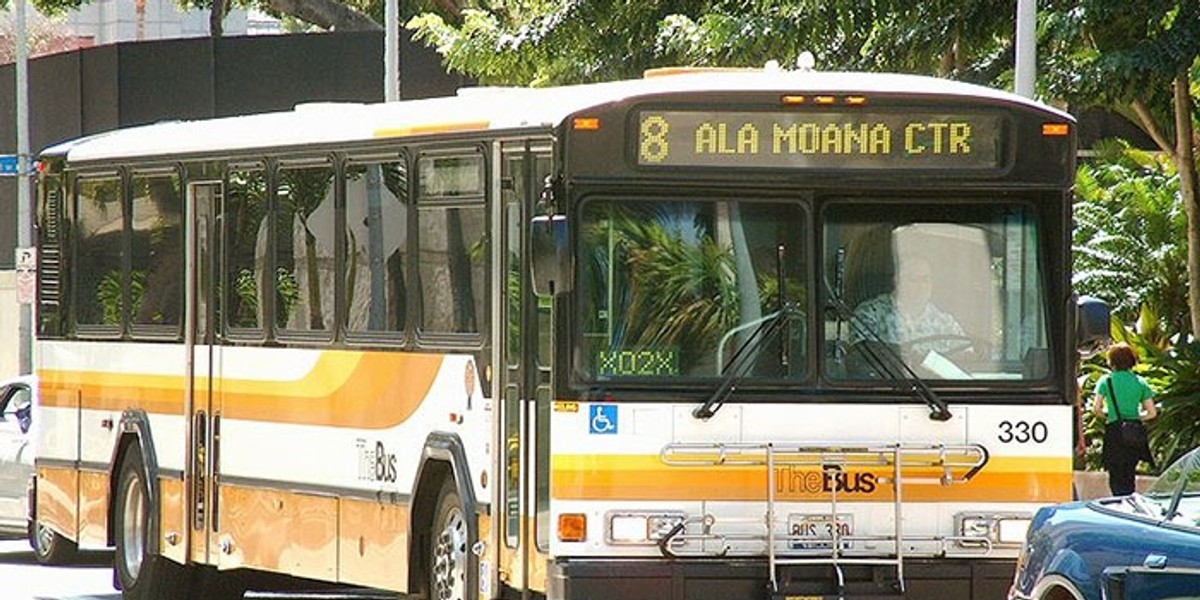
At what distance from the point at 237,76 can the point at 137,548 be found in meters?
28.1

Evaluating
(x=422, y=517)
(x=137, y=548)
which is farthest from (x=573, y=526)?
(x=137, y=548)

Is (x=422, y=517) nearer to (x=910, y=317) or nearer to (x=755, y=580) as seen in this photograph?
(x=755, y=580)

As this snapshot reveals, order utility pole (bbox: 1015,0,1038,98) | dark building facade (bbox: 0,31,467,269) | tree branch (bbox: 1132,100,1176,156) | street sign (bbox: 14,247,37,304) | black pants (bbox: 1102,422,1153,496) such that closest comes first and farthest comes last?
black pants (bbox: 1102,422,1153,496), utility pole (bbox: 1015,0,1038,98), tree branch (bbox: 1132,100,1176,156), street sign (bbox: 14,247,37,304), dark building facade (bbox: 0,31,467,269)

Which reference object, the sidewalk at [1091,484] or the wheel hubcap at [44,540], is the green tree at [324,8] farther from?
the wheel hubcap at [44,540]

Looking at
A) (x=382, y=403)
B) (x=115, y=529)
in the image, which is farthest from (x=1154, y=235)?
(x=382, y=403)

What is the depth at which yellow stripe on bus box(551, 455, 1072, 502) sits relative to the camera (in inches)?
509

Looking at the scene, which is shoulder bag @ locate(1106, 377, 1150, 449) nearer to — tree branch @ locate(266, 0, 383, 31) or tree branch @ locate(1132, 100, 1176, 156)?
tree branch @ locate(1132, 100, 1176, 156)

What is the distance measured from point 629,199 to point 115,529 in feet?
23.2

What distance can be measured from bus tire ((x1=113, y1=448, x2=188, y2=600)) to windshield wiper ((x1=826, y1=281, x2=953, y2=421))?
21.4 feet

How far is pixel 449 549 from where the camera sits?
14.4 metres

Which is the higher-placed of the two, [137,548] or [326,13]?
[326,13]

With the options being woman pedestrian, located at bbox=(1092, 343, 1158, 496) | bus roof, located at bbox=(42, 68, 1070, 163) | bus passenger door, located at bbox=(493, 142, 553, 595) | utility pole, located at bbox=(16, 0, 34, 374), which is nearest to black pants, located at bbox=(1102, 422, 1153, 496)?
woman pedestrian, located at bbox=(1092, 343, 1158, 496)

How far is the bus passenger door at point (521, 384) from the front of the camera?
13.3 metres

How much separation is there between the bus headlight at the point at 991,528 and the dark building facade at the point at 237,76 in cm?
3202
